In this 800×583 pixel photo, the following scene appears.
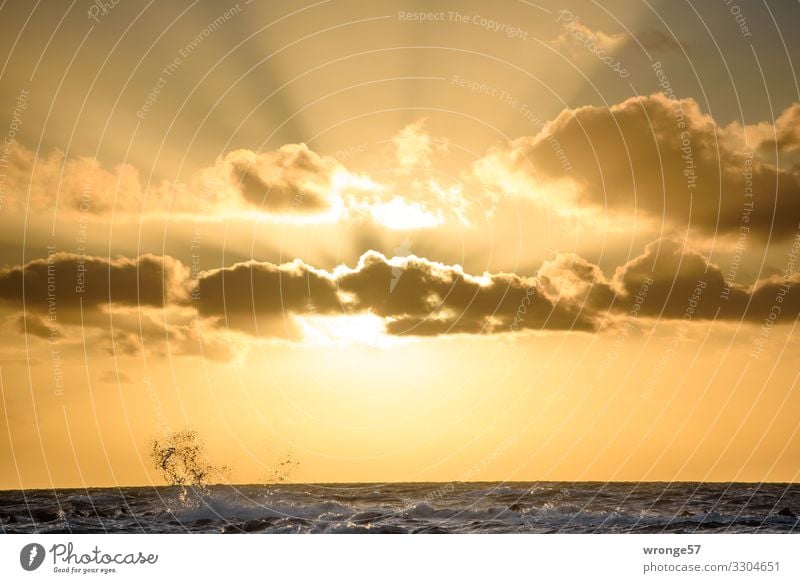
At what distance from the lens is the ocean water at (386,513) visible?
4897cm

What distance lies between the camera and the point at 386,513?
180 feet

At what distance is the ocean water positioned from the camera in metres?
49.0

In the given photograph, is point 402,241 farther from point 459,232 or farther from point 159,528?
point 159,528

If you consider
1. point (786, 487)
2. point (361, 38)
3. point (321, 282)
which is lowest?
point (786, 487)

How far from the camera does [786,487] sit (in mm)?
97062

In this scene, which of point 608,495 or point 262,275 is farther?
point 608,495

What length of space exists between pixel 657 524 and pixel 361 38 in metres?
32.5

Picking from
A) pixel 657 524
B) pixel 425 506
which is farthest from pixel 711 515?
pixel 425 506
